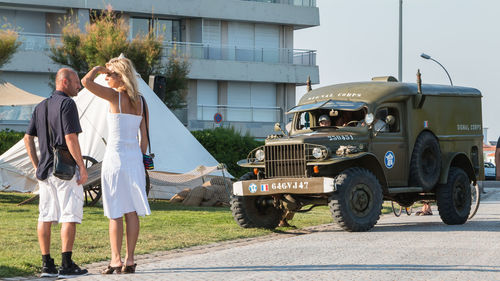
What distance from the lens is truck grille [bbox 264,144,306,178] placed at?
14859 millimetres

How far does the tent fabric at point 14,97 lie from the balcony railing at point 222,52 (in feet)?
73.7

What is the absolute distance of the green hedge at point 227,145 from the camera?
3106 cm

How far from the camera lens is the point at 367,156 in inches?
599

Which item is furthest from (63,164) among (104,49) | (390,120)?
(104,49)

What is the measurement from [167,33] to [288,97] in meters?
7.80

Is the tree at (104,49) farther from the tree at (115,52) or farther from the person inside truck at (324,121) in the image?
the person inside truck at (324,121)

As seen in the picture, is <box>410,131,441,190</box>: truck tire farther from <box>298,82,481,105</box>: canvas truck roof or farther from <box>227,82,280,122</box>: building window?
<box>227,82,280,122</box>: building window

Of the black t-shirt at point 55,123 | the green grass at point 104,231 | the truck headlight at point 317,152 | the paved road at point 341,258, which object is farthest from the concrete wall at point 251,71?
the black t-shirt at point 55,123

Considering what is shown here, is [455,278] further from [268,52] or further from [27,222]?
[268,52]

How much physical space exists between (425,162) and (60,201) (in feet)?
28.3

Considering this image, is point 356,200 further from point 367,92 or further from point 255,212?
point 367,92

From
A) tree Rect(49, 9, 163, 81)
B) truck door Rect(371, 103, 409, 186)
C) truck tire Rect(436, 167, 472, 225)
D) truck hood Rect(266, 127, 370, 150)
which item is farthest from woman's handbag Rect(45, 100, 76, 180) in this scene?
tree Rect(49, 9, 163, 81)

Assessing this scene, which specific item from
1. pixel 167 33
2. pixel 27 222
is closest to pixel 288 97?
pixel 167 33

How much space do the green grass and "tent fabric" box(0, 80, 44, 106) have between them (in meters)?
3.39
